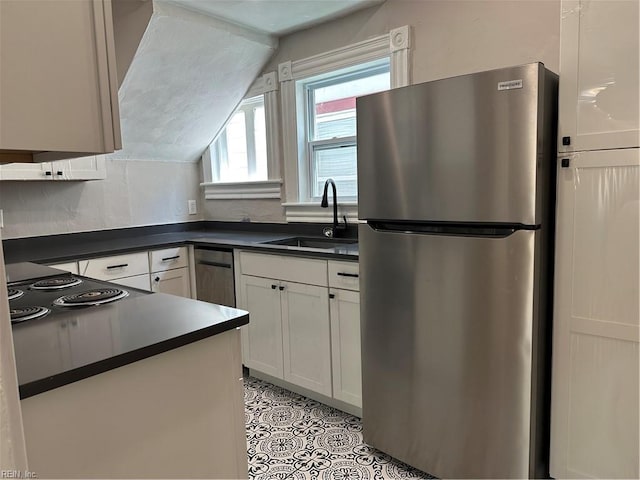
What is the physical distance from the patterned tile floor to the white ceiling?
7.56ft

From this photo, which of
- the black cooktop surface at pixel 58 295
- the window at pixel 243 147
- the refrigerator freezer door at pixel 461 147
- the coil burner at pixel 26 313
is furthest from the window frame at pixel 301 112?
the coil burner at pixel 26 313

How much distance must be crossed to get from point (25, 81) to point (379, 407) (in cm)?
183

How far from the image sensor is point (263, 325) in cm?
279

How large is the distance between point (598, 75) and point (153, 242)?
2651mm

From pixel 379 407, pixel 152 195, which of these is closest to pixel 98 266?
pixel 152 195

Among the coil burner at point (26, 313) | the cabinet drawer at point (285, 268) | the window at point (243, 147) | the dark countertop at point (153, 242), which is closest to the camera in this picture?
→ the coil burner at point (26, 313)

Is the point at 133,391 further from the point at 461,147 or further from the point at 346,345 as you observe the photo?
the point at 346,345

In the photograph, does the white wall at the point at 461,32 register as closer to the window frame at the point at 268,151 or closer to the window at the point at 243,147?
the window frame at the point at 268,151

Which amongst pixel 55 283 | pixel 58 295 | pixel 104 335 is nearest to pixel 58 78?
pixel 104 335

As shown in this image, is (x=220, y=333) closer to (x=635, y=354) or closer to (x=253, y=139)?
(x=635, y=354)

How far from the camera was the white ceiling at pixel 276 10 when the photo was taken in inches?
103

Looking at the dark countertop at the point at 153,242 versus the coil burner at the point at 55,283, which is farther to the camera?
the dark countertop at the point at 153,242

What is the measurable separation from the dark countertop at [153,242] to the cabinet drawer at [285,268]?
0.04 m

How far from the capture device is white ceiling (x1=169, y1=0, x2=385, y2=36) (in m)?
2.61
